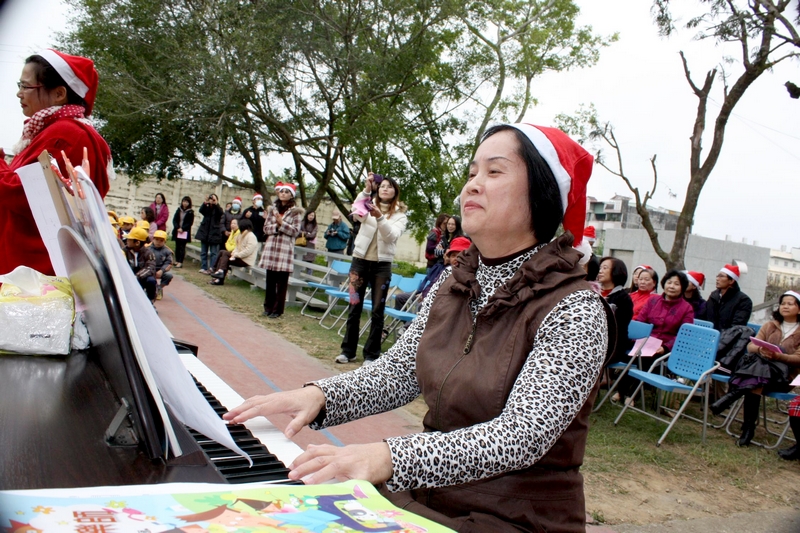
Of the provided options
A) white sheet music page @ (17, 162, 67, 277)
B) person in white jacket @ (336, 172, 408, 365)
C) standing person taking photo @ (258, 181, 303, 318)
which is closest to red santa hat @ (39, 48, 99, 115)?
white sheet music page @ (17, 162, 67, 277)

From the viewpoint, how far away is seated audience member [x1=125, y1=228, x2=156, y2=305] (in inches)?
331

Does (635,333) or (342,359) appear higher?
(635,333)

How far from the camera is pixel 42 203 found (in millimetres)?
1768

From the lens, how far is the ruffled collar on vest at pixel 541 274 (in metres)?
1.37

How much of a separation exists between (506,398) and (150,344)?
28.1 inches

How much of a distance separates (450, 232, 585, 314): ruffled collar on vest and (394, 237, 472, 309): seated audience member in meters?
4.33

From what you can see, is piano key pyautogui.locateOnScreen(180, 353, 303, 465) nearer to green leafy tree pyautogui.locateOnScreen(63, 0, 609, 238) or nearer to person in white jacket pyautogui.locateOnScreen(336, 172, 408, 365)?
person in white jacket pyautogui.locateOnScreen(336, 172, 408, 365)

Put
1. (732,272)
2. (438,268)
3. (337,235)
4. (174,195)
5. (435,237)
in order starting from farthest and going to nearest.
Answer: (174,195), (337,235), (435,237), (732,272), (438,268)

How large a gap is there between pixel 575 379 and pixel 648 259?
2049cm

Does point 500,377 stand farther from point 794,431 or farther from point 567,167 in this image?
point 794,431

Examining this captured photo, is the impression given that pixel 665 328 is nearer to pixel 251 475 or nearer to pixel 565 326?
pixel 565 326

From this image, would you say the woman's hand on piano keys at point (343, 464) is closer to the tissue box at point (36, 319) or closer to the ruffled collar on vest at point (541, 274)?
the ruffled collar on vest at point (541, 274)

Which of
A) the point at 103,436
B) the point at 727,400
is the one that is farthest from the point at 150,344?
the point at 727,400

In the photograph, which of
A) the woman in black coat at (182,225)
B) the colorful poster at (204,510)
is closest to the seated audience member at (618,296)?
the colorful poster at (204,510)
